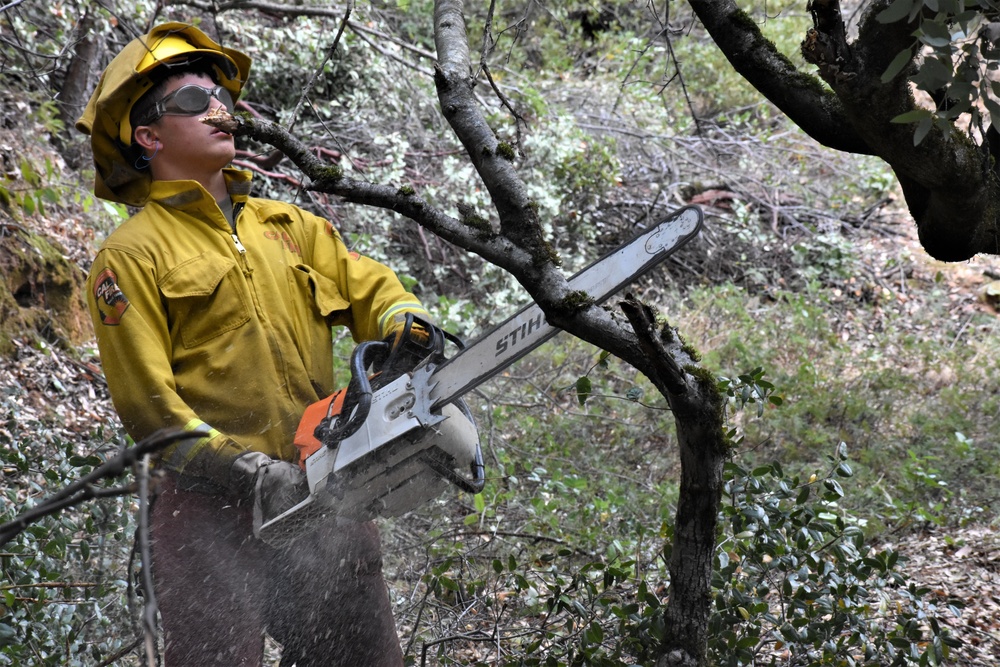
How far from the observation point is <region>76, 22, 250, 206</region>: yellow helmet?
252 cm

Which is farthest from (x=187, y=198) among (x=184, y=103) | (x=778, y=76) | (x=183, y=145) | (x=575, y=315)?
(x=778, y=76)

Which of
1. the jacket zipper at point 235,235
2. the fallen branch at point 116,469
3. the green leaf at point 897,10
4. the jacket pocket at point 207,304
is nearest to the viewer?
the fallen branch at point 116,469

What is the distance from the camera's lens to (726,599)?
266 centimetres

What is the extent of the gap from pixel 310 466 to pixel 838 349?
4.60 m

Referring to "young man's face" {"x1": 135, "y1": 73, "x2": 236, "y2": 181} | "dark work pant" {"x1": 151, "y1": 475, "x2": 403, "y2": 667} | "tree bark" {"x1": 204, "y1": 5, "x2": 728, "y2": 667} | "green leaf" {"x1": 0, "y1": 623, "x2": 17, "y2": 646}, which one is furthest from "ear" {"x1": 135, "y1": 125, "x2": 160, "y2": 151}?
"green leaf" {"x1": 0, "y1": 623, "x2": 17, "y2": 646}

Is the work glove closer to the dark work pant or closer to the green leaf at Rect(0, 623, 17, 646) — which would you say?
the dark work pant

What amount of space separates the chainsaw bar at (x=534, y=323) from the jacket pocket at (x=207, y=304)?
1.89ft

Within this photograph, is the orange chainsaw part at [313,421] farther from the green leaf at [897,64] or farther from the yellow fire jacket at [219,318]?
the green leaf at [897,64]

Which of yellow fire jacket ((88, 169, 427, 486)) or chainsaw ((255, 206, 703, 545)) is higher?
yellow fire jacket ((88, 169, 427, 486))

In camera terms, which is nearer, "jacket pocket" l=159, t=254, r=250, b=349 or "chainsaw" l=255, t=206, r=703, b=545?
"chainsaw" l=255, t=206, r=703, b=545

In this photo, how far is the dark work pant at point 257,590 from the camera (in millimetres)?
2320

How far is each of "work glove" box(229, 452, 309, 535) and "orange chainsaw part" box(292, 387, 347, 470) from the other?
0.16ft

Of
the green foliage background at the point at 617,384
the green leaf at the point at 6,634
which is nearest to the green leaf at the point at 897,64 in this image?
the green foliage background at the point at 617,384

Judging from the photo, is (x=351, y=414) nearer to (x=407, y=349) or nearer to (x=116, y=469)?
(x=407, y=349)
